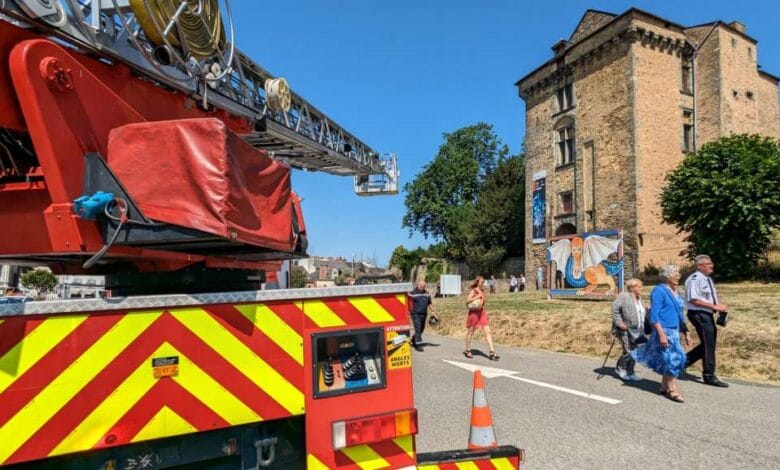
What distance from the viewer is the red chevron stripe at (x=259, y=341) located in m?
2.50

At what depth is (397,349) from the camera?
3.01 meters

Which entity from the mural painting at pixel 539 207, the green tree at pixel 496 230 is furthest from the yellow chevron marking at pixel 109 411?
the green tree at pixel 496 230

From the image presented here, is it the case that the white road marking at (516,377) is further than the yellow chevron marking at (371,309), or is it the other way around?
the white road marking at (516,377)

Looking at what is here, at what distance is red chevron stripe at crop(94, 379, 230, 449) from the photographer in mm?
2254

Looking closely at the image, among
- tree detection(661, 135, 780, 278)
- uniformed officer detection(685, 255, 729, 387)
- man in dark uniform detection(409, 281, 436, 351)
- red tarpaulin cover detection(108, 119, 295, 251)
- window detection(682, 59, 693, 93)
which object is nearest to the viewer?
red tarpaulin cover detection(108, 119, 295, 251)

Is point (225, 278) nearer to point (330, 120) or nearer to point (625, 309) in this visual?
point (625, 309)

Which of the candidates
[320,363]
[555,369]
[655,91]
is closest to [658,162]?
[655,91]

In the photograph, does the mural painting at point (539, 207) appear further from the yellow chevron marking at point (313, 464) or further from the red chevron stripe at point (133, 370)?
the red chevron stripe at point (133, 370)

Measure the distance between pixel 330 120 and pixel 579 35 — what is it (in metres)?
29.8

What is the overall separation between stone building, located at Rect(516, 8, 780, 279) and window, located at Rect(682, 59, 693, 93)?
61mm

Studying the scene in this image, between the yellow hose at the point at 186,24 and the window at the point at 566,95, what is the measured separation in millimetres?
32586

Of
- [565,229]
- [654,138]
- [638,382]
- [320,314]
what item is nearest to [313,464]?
[320,314]

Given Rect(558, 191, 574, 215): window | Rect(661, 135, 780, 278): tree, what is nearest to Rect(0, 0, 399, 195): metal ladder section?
Rect(661, 135, 780, 278): tree

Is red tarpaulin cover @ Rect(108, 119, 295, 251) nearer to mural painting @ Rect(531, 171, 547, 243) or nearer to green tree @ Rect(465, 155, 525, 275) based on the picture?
mural painting @ Rect(531, 171, 547, 243)
